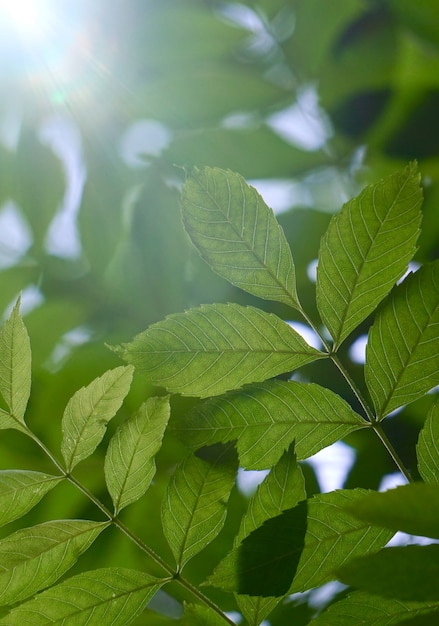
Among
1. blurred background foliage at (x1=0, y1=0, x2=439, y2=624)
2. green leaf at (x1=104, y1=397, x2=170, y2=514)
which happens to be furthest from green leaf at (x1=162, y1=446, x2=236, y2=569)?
blurred background foliage at (x1=0, y1=0, x2=439, y2=624)

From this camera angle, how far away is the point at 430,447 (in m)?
0.36

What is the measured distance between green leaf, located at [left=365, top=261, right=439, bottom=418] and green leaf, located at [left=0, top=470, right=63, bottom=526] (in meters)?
0.24

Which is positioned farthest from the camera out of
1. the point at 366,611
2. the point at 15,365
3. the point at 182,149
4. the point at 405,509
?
the point at 182,149

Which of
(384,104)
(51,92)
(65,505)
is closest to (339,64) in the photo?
(384,104)

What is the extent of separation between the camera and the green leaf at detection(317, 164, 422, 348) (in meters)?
0.36

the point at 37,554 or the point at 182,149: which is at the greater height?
the point at 182,149

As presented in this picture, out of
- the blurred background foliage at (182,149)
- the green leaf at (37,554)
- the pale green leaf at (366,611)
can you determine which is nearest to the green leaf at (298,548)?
the pale green leaf at (366,611)

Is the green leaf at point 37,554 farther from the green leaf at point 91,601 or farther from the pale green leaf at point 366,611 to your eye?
the pale green leaf at point 366,611

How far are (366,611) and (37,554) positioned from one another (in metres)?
0.21

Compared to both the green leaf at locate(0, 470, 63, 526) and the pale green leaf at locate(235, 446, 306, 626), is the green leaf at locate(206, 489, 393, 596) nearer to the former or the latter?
the pale green leaf at locate(235, 446, 306, 626)

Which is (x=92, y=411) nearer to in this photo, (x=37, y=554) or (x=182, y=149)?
(x=37, y=554)

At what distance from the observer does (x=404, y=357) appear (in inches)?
14.6

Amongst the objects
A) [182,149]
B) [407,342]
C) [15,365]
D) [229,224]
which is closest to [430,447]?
[407,342]

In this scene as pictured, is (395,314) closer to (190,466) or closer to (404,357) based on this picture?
(404,357)
